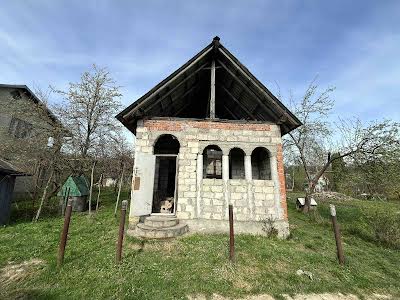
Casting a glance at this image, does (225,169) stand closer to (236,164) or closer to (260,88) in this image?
(236,164)

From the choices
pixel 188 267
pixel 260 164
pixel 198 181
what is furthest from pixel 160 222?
pixel 260 164

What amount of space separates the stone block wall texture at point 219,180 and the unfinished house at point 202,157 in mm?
36

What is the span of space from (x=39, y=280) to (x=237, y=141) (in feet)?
24.5

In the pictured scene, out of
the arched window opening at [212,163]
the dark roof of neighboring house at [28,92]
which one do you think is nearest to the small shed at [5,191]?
the dark roof of neighboring house at [28,92]

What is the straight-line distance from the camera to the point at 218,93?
41.0ft

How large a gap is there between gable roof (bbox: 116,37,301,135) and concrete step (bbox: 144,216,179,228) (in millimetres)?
4000

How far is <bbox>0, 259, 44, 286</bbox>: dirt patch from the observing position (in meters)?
4.95

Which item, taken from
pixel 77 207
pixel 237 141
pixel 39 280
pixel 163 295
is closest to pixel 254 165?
pixel 237 141

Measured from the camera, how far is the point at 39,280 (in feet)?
15.9

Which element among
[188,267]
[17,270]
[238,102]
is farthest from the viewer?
[238,102]

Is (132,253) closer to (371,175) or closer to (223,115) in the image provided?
(223,115)

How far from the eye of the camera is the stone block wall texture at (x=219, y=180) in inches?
337

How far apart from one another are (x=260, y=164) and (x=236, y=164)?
1226 millimetres

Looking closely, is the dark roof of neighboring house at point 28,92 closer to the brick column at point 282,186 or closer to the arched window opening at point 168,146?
the arched window opening at point 168,146
